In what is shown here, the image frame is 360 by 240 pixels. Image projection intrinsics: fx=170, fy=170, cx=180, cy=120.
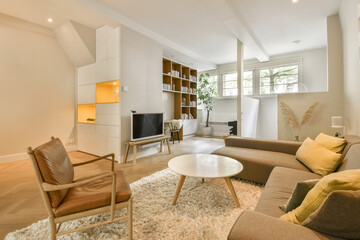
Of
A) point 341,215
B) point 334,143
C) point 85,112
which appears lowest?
point 341,215

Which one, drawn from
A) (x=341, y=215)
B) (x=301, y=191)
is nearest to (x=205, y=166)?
(x=301, y=191)

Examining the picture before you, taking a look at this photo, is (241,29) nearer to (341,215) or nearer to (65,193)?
(341,215)

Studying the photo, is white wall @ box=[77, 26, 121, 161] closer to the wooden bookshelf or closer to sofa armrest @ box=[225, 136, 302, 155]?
the wooden bookshelf

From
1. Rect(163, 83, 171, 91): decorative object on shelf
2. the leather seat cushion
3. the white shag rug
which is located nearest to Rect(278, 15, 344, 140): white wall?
the white shag rug

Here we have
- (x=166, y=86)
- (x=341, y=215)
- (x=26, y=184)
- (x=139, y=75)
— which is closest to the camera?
(x=341, y=215)

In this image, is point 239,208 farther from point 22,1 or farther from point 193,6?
point 22,1

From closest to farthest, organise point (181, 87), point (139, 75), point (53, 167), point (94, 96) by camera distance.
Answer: point (53, 167) → point (139, 75) → point (94, 96) → point (181, 87)

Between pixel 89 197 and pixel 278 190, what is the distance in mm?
1543

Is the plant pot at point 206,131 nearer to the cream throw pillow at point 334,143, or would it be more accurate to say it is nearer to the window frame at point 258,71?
the window frame at point 258,71

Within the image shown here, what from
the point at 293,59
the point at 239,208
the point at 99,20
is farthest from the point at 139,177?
the point at 293,59

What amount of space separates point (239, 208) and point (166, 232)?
2.68 ft

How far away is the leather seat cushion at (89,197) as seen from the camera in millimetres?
1226

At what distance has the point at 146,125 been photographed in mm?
3785

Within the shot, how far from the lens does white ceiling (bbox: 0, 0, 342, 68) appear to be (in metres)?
3.08
